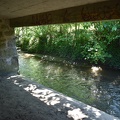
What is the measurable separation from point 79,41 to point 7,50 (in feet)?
15.6

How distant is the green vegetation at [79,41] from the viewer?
24.7 ft

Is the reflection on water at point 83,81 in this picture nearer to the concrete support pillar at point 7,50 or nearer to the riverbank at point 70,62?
the riverbank at point 70,62

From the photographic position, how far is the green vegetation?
754cm

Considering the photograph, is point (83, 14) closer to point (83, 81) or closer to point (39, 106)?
point (39, 106)

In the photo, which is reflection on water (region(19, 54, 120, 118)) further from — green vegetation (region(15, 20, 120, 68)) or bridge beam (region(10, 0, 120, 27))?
bridge beam (region(10, 0, 120, 27))

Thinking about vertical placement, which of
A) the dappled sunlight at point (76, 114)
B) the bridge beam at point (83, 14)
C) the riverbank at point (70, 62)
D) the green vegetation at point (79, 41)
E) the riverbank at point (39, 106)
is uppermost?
the bridge beam at point (83, 14)

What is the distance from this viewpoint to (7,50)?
4738mm

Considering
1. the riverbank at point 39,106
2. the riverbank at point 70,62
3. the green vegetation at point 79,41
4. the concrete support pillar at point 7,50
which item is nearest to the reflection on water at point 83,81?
the riverbank at point 70,62

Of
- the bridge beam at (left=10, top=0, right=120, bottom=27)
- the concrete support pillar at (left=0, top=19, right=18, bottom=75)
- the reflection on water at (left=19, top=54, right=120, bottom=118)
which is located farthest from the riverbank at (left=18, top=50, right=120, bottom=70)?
the bridge beam at (left=10, top=0, right=120, bottom=27)

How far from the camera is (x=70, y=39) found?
30.8ft

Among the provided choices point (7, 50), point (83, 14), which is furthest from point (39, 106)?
point (7, 50)

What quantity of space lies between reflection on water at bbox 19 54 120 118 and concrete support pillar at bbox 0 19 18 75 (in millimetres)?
1317

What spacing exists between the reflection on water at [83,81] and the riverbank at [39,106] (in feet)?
3.93

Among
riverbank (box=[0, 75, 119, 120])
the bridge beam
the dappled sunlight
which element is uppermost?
the bridge beam
